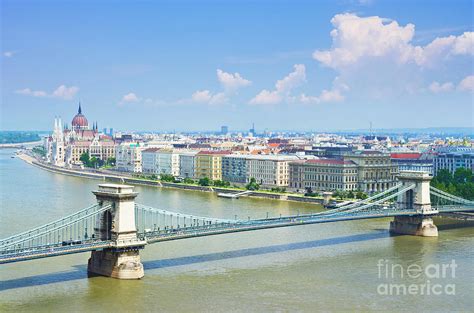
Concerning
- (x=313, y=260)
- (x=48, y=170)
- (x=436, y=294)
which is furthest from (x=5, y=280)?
(x=48, y=170)

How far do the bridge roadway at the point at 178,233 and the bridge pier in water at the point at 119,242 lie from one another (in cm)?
17

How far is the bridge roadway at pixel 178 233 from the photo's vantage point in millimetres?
19000

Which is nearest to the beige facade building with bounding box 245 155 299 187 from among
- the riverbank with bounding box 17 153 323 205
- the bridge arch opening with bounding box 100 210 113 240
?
the riverbank with bounding box 17 153 323 205

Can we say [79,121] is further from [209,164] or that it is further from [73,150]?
[209,164]

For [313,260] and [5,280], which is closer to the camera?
[5,280]

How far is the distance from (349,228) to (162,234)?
10.8 meters

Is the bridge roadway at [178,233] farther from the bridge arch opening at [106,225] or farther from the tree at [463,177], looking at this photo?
the tree at [463,177]

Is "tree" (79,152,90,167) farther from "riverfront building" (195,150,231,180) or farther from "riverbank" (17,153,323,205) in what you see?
"riverfront building" (195,150,231,180)

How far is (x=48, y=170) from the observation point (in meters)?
74.9

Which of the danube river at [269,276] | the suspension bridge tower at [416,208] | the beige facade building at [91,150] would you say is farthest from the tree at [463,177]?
the beige facade building at [91,150]

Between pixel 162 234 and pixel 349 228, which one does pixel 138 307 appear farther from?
pixel 349 228

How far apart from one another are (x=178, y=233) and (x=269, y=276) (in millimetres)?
2922

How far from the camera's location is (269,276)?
69.7 ft

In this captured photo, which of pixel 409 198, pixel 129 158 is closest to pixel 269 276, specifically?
pixel 409 198
